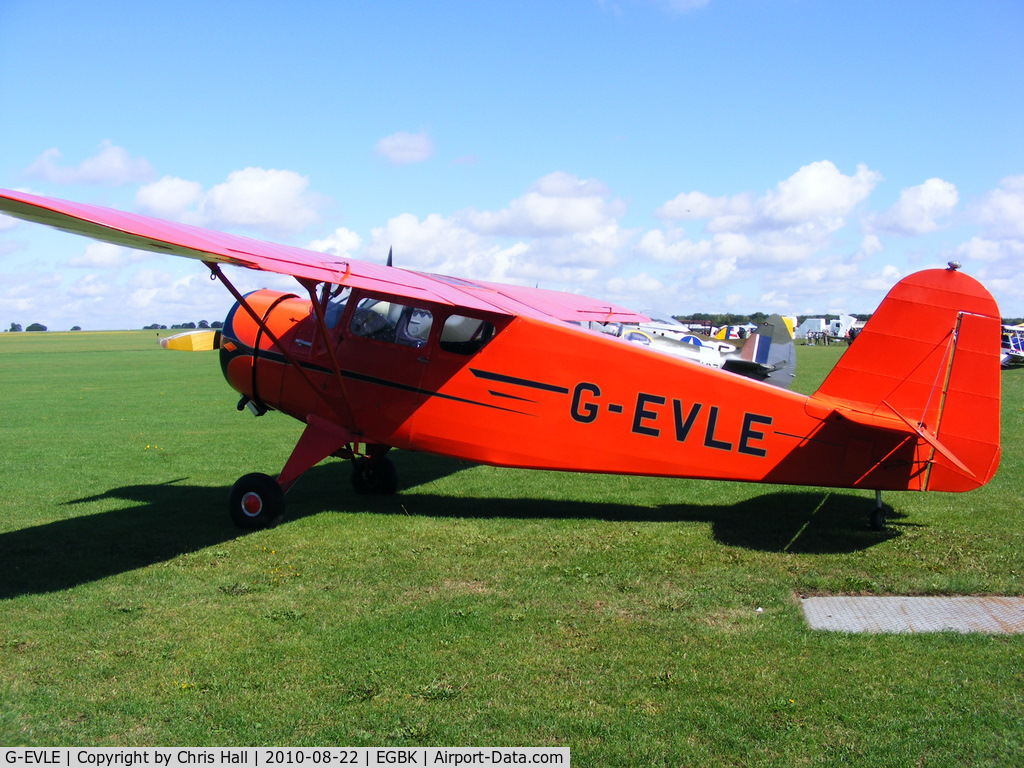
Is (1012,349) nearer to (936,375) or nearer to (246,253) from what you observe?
(936,375)

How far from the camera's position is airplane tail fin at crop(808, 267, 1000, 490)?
6406 mm

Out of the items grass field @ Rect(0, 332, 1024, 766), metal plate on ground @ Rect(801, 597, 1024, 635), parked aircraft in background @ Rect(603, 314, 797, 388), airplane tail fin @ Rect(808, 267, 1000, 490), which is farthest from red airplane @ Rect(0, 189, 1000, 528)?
parked aircraft in background @ Rect(603, 314, 797, 388)

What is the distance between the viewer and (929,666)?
443 cm

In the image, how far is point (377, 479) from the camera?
9297 millimetres

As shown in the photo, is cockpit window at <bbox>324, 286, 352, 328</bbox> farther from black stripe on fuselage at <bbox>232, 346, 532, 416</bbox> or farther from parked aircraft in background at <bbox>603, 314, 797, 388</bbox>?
parked aircraft in background at <bbox>603, 314, 797, 388</bbox>

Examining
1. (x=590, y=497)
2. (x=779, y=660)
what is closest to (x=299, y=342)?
(x=590, y=497)

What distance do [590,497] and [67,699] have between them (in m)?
5.79

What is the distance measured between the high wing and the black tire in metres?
2.27

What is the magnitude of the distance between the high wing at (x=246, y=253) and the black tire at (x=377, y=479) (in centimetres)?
227

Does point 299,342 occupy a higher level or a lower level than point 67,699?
higher

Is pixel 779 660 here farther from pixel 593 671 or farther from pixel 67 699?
pixel 67 699

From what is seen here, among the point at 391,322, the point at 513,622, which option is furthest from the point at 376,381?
the point at 513,622

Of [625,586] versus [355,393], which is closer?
Answer: [625,586]

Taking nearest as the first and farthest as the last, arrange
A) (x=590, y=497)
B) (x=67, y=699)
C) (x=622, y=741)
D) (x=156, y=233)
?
(x=622, y=741)
(x=67, y=699)
(x=156, y=233)
(x=590, y=497)
